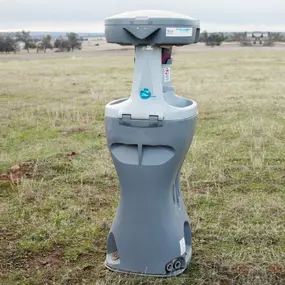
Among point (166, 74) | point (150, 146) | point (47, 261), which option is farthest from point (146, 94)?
point (47, 261)

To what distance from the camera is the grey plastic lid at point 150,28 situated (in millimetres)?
3359

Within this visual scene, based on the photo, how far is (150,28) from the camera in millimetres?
3357

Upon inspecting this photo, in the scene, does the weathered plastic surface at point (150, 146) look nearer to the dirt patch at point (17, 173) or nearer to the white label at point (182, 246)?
the white label at point (182, 246)

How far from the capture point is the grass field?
156 inches

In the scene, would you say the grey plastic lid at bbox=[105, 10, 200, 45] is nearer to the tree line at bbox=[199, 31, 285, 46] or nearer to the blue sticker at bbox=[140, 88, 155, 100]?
the blue sticker at bbox=[140, 88, 155, 100]

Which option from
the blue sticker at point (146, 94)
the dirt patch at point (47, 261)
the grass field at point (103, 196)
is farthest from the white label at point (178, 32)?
the dirt patch at point (47, 261)

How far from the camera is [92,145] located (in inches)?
308

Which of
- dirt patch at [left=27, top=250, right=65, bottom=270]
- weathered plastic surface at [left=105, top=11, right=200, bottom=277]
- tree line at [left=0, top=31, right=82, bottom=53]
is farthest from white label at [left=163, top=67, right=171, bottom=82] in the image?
tree line at [left=0, top=31, right=82, bottom=53]

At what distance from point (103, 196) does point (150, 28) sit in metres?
2.58

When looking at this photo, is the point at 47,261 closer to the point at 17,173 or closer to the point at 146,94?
the point at 146,94

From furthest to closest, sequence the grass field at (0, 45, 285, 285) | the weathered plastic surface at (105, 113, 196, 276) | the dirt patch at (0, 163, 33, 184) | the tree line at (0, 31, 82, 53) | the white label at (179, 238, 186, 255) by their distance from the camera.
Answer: the tree line at (0, 31, 82, 53) → the dirt patch at (0, 163, 33, 184) → the grass field at (0, 45, 285, 285) → the white label at (179, 238, 186, 255) → the weathered plastic surface at (105, 113, 196, 276)

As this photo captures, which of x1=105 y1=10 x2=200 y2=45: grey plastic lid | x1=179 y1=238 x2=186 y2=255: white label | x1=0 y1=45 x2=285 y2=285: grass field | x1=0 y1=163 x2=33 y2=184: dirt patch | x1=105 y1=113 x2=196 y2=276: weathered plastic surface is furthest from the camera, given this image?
x1=0 y1=163 x2=33 y2=184: dirt patch

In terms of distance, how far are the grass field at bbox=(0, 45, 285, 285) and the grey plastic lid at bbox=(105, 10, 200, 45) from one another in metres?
1.67

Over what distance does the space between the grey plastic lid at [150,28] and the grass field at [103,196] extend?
1.67 meters
